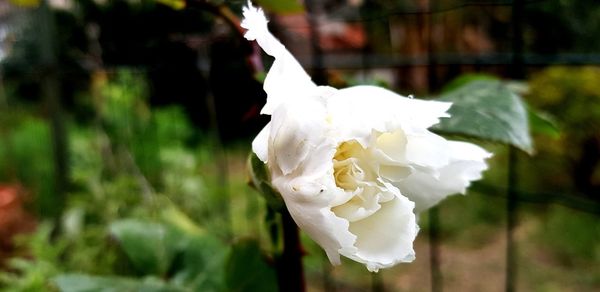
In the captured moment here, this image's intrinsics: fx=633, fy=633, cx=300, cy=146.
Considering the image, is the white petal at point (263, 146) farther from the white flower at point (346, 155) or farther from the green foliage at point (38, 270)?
the green foliage at point (38, 270)

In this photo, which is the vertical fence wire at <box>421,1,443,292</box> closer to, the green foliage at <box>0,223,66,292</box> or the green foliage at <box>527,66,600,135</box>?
the green foliage at <box>0,223,66,292</box>

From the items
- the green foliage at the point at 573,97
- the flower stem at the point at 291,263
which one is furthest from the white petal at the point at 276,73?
the green foliage at the point at 573,97

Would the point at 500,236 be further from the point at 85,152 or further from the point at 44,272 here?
the point at 44,272

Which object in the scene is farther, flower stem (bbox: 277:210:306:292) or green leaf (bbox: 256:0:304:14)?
green leaf (bbox: 256:0:304:14)

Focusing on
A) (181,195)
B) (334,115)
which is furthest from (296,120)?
(181,195)

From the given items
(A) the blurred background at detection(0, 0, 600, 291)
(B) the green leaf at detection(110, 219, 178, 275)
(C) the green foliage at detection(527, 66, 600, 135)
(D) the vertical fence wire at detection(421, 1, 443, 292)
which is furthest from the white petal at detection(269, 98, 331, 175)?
(C) the green foliage at detection(527, 66, 600, 135)

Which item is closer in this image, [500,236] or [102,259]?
[102,259]

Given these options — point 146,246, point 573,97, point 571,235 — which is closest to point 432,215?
point 146,246

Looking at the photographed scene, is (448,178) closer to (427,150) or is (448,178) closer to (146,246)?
(427,150)
